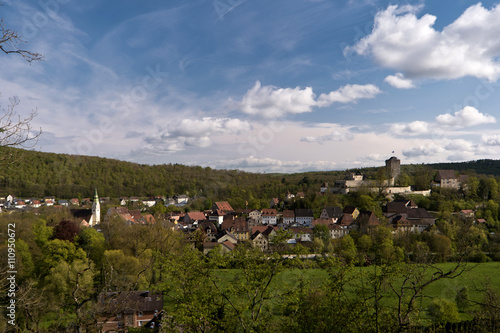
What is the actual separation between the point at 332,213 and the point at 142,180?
2728 inches

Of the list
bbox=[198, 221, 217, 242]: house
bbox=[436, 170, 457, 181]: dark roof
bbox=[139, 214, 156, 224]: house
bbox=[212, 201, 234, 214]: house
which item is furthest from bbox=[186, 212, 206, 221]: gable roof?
bbox=[436, 170, 457, 181]: dark roof

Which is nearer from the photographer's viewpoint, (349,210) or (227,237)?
(227,237)

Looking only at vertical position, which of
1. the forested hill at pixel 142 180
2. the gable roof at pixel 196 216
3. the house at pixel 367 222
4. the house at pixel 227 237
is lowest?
the house at pixel 227 237

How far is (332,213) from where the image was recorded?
5662cm

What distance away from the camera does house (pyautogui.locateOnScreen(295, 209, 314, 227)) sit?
2256 inches

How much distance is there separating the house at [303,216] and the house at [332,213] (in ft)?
6.92

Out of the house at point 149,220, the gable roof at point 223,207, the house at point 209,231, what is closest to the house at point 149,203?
the house at point 149,220

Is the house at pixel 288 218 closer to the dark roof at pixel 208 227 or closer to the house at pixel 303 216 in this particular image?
the house at pixel 303 216

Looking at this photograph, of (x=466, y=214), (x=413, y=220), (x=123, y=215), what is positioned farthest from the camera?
(x=123, y=215)

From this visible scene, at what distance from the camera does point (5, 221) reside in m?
29.0

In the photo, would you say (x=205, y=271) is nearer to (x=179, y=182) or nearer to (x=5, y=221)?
(x=5, y=221)

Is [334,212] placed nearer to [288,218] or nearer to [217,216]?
[288,218]

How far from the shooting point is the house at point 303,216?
57312mm

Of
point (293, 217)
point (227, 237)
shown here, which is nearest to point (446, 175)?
point (293, 217)
